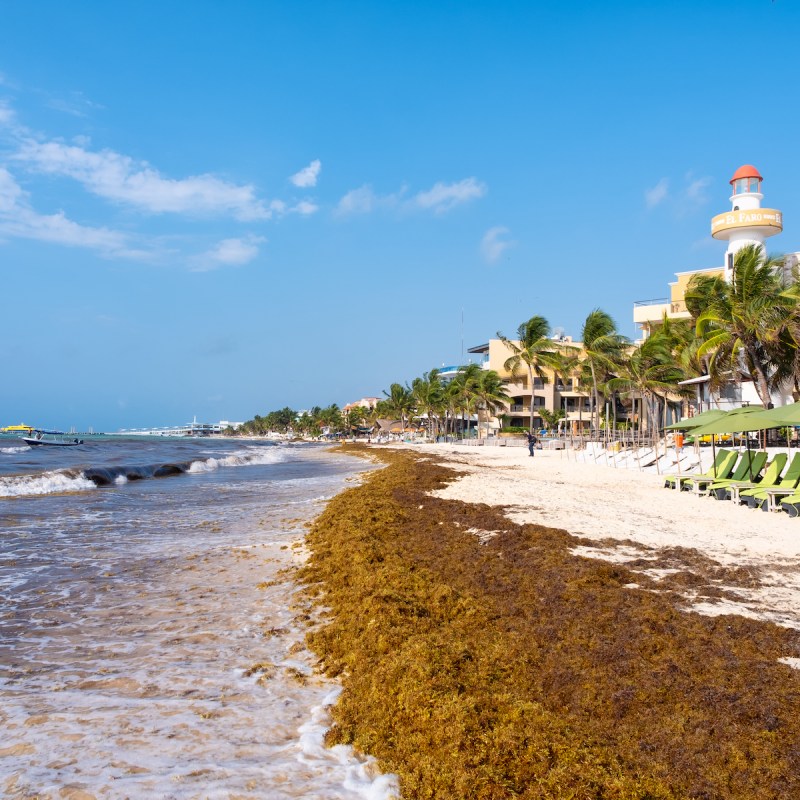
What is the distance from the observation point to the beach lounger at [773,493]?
12.5 meters

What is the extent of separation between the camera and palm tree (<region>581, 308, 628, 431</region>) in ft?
138

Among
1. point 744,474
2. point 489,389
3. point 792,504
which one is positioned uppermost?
point 489,389

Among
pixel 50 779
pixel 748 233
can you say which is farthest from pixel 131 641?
pixel 748 233

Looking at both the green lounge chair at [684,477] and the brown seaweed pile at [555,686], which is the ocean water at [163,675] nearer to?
the brown seaweed pile at [555,686]

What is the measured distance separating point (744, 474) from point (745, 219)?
30271mm

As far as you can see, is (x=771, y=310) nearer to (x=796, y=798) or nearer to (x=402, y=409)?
(x=796, y=798)

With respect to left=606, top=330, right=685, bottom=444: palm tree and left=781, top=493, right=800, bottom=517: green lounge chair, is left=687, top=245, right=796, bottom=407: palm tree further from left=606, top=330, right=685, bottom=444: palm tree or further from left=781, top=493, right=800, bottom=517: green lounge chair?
left=781, top=493, right=800, bottom=517: green lounge chair

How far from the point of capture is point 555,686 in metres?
4.13

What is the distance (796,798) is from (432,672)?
215 cm

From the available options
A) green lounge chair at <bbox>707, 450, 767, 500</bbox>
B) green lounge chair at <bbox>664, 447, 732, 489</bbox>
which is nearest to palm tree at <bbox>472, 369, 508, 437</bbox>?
green lounge chair at <bbox>664, 447, 732, 489</bbox>

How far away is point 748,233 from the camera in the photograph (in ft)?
128

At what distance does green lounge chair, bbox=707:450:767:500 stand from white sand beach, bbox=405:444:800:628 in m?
0.46

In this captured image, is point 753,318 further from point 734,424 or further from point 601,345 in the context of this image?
point 601,345

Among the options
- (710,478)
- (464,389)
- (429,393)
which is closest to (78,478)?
(710,478)
